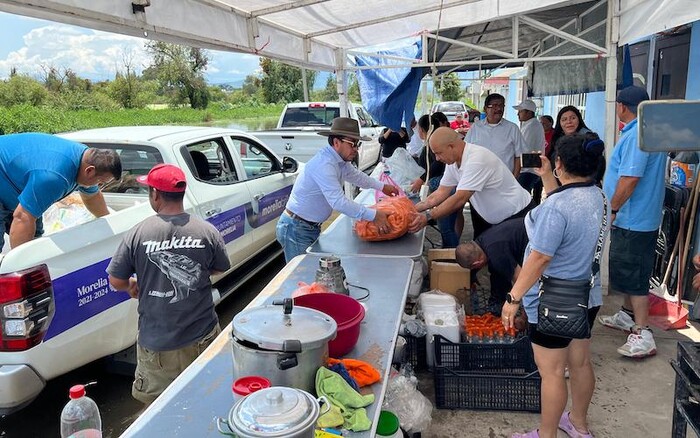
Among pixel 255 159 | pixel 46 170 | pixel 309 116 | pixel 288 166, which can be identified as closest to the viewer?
pixel 46 170

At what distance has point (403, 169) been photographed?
675 centimetres

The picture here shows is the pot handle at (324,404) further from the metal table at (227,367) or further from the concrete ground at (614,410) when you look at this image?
the concrete ground at (614,410)

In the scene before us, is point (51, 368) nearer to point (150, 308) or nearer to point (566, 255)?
point (150, 308)

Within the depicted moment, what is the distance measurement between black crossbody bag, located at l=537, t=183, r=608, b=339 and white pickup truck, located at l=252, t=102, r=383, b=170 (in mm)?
7106

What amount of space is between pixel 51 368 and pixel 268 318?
1.78 metres

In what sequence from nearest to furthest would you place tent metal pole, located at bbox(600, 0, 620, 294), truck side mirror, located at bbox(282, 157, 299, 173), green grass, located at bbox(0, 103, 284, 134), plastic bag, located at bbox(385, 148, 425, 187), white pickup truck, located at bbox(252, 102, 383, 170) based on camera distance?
tent metal pole, located at bbox(600, 0, 620, 294) → truck side mirror, located at bbox(282, 157, 299, 173) → plastic bag, located at bbox(385, 148, 425, 187) → white pickup truck, located at bbox(252, 102, 383, 170) → green grass, located at bbox(0, 103, 284, 134)

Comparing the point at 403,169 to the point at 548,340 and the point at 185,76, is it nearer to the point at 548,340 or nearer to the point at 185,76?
the point at 548,340

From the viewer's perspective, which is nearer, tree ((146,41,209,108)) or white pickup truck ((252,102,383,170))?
white pickup truck ((252,102,383,170))

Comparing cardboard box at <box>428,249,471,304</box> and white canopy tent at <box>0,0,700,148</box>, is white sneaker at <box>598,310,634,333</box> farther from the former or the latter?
white canopy tent at <box>0,0,700,148</box>

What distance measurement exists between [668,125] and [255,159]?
560 centimetres

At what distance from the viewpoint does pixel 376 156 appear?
13625mm

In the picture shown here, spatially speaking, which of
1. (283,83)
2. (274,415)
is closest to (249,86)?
(283,83)

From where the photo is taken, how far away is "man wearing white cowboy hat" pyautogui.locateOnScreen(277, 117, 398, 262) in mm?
3842

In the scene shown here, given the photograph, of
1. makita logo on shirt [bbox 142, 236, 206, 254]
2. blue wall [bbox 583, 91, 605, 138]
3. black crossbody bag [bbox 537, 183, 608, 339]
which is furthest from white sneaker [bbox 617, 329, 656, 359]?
blue wall [bbox 583, 91, 605, 138]
